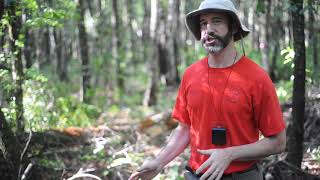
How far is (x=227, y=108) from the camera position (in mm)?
3170

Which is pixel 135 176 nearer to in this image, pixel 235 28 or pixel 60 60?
pixel 235 28

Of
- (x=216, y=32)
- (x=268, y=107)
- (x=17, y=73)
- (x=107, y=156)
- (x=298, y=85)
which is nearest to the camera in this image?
(x=268, y=107)

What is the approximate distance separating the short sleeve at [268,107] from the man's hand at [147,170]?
2.90ft

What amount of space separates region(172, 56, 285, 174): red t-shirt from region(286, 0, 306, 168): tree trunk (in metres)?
2.51

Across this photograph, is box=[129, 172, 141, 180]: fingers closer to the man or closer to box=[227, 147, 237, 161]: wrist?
the man

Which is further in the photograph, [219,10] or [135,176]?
[135,176]

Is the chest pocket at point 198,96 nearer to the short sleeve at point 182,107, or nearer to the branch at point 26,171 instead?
the short sleeve at point 182,107

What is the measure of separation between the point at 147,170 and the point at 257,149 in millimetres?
893

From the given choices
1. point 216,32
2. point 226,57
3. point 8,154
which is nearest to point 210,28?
point 216,32

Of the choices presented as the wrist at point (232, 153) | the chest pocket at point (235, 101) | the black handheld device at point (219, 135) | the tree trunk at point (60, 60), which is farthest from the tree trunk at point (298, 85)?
the tree trunk at point (60, 60)

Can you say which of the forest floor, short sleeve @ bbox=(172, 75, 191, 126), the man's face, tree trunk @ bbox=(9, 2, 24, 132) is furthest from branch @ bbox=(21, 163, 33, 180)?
the man's face

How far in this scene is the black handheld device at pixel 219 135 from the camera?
3170mm

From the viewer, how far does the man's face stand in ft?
10.7

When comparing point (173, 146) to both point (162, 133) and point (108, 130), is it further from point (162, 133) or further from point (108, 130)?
point (162, 133)
